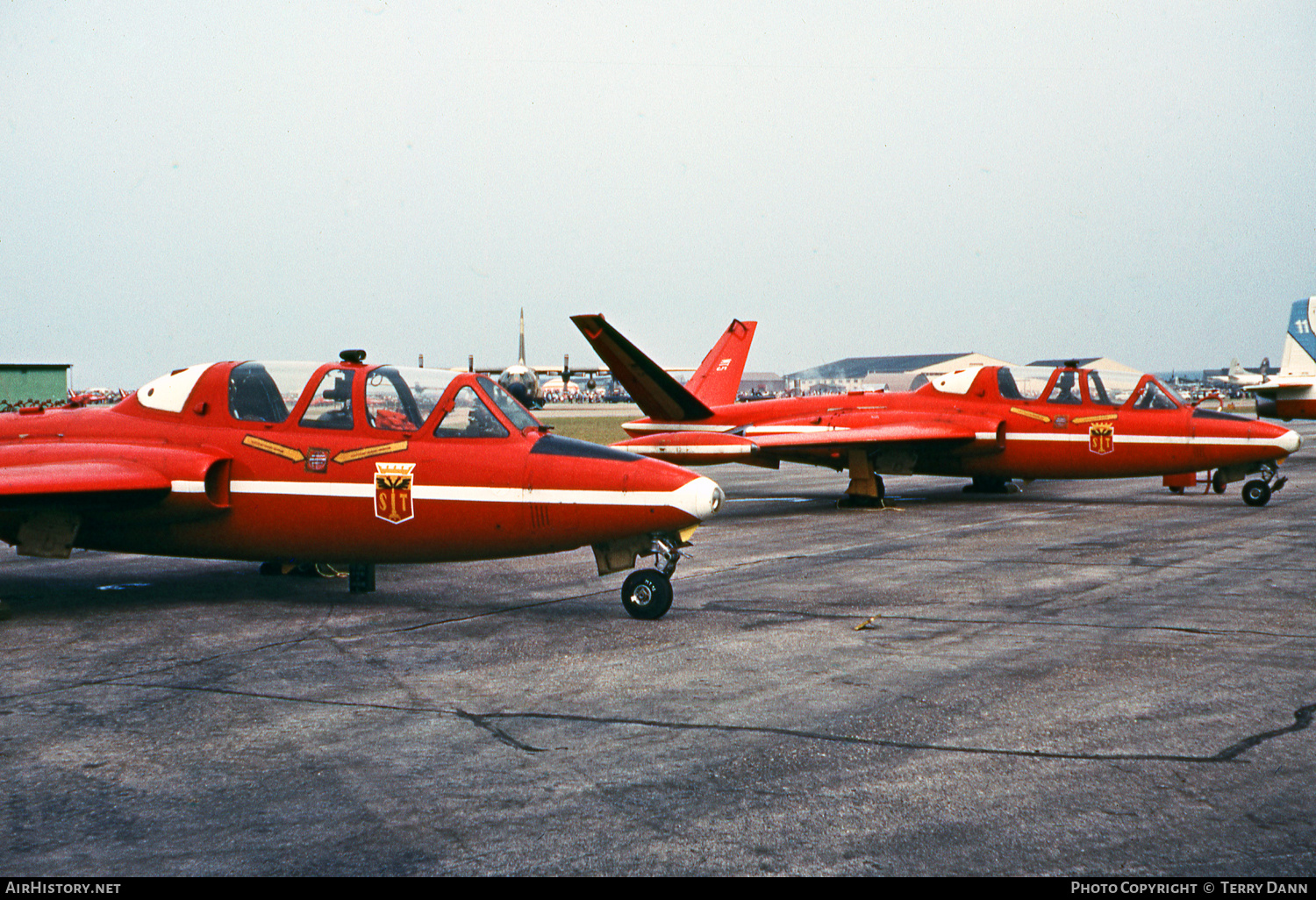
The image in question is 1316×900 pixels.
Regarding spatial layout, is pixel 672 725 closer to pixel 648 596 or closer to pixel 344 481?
pixel 648 596

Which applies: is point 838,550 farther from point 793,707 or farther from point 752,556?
point 793,707

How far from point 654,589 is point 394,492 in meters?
2.37

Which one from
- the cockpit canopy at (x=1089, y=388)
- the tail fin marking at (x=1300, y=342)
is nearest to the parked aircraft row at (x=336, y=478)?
the cockpit canopy at (x=1089, y=388)

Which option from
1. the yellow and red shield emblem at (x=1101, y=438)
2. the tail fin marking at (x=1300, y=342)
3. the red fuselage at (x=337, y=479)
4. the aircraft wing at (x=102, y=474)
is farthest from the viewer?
the tail fin marking at (x=1300, y=342)

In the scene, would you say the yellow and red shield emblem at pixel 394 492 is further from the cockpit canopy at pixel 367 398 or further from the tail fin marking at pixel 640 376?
the tail fin marking at pixel 640 376

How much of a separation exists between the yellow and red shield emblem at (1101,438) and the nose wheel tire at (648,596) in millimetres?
11853

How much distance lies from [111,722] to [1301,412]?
33365 mm

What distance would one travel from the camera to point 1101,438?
1786 centimetres

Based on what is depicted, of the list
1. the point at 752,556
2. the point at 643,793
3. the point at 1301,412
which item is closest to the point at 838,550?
the point at 752,556

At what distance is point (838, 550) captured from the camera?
13.2 m

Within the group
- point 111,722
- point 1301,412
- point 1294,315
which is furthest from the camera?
Answer: point 1294,315

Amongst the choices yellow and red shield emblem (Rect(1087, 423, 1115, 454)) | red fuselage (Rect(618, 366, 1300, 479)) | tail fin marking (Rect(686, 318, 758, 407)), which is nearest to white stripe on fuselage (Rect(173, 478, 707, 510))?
red fuselage (Rect(618, 366, 1300, 479))

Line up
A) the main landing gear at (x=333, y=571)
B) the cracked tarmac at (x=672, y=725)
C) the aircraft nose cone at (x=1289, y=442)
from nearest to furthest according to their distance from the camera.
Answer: the cracked tarmac at (x=672, y=725) < the main landing gear at (x=333, y=571) < the aircraft nose cone at (x=1289, y=442)

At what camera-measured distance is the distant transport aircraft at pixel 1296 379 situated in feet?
100
